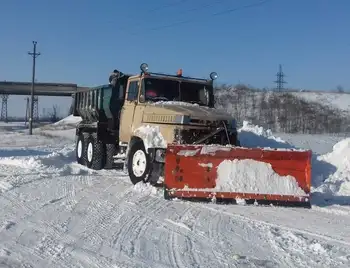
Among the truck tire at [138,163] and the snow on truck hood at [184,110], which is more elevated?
the snow on truck hood at [184,110]

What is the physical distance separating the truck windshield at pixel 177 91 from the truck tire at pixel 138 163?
1217mm

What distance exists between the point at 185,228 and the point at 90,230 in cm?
129

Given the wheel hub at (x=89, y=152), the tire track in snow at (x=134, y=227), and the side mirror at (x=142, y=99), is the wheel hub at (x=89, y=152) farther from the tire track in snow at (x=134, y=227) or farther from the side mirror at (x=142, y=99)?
the tire track in snow at (x=134, y=227)

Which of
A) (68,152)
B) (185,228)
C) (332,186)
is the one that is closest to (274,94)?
(68,152)

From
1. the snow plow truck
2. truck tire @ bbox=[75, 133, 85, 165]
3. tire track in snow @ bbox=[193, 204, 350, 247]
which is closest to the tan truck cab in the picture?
the snow plow truck

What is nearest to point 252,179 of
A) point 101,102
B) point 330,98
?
point 101,102

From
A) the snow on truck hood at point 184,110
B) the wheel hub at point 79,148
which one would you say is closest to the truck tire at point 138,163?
the snow on truck hood at point 184,110

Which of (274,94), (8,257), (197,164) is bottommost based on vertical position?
(8,257)

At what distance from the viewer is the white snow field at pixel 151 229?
5516 mm

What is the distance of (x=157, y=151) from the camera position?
1042 centimetres

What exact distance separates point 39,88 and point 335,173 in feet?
263

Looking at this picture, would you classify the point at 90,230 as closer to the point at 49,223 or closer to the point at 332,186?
the point at 49,223

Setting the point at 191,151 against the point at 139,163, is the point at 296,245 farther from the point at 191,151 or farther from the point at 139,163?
the point at 139,163

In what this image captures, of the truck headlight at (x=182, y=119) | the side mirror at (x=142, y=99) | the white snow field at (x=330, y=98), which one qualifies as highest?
the white snow field at (x=330, y=98)
